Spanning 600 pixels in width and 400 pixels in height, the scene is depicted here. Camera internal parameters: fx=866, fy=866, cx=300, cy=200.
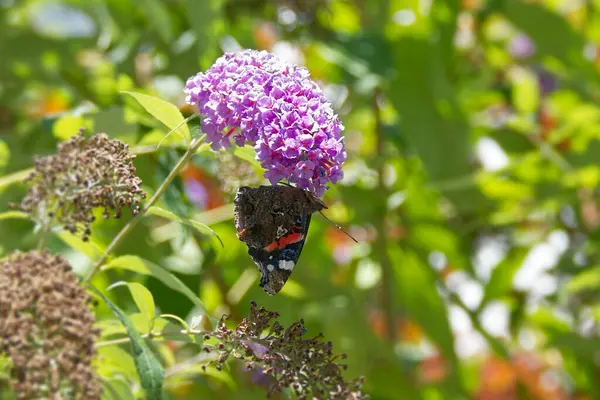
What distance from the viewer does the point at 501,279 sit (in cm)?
227

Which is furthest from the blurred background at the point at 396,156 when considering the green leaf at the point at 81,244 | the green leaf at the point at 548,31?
the green leaf at the point at 81,244

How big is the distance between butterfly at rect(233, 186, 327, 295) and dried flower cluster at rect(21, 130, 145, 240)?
0.12m

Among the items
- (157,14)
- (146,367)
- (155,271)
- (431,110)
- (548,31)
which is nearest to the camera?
(146,367)

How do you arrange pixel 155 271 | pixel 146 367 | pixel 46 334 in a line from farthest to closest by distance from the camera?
pixel 155 271 < pixel 146 367 < pixel 46 334

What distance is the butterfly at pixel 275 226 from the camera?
0.99 meters

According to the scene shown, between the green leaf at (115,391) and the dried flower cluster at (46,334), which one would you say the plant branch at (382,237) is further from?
the dried flower cluster at (46,334)

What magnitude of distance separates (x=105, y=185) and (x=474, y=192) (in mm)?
1400

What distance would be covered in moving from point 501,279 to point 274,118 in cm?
146

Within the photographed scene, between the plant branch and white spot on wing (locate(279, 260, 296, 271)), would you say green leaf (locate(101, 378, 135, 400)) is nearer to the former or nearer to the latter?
white spot on wing (locate(279, 260, 296, 271))

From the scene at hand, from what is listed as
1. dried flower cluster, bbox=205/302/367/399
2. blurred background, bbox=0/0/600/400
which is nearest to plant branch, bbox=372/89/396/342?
blurred background, bbox=0/0/600/400

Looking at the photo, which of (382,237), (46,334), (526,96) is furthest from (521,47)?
(46,334)

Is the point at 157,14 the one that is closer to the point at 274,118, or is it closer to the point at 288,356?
the point at 274,118

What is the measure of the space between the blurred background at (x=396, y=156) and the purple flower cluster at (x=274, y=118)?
62cm

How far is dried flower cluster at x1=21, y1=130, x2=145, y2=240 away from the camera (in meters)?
0.97
